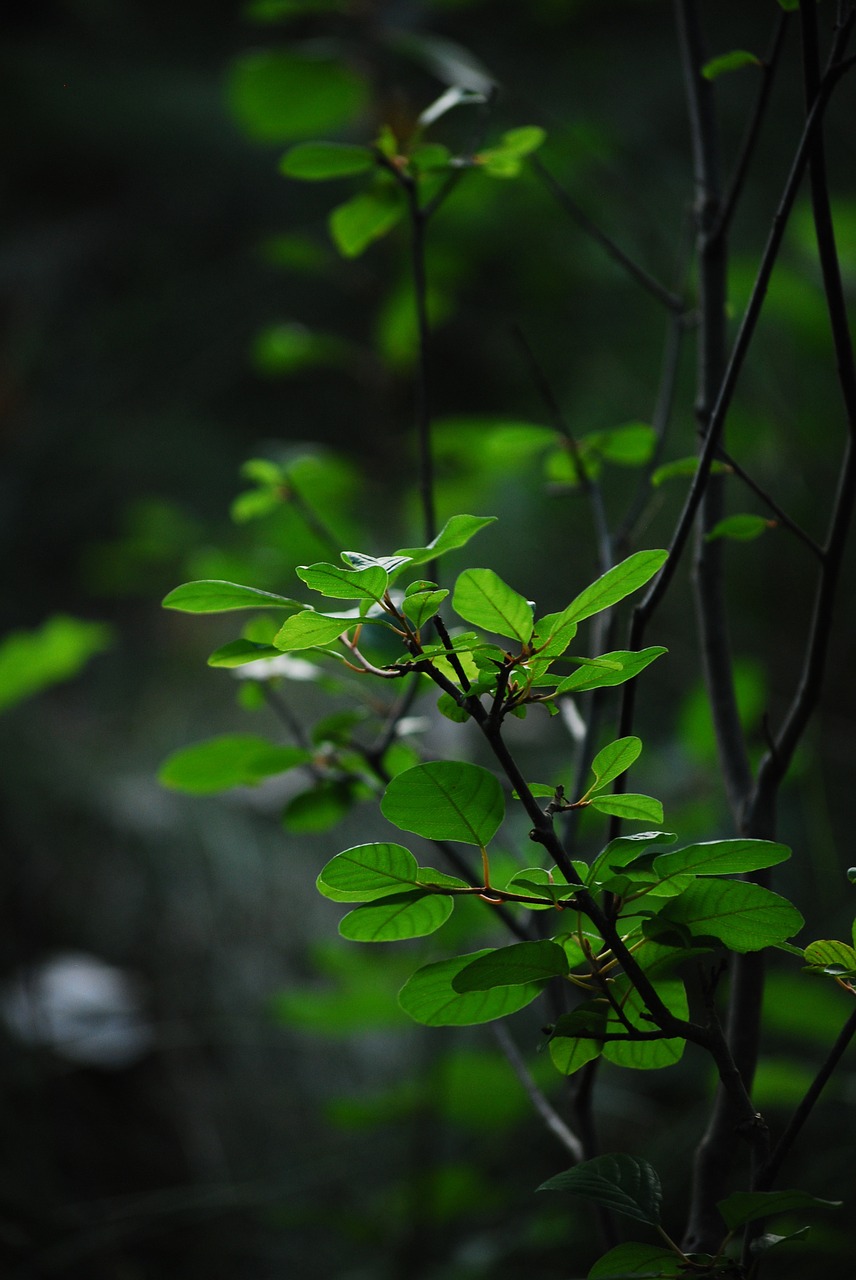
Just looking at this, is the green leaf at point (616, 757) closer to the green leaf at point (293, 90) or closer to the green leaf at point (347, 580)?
the green leaf at point (347, 580)

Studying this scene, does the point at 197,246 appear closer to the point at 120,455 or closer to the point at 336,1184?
the point at 120,455

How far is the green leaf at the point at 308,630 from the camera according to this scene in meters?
0.22

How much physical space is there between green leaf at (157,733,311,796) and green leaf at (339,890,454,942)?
6.3 inches

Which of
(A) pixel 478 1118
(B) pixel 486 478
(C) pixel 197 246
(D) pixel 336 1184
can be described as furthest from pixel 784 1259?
(C) pixel 197 246

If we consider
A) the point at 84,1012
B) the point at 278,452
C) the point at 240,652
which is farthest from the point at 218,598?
the point at 84,1012

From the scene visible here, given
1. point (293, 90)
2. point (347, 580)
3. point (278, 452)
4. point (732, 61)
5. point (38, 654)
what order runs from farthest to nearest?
point (278, 452), point (293, 90), point (38, 654), point (732, 61), point (347, 580)

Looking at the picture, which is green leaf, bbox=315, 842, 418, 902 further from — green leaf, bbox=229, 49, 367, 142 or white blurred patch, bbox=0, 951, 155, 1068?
white blurred patch, bbox=0, 951, 155, 1068

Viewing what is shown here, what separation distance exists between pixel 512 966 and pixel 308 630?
0.32ft

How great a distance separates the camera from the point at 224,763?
1.34ft

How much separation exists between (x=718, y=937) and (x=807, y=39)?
260mm

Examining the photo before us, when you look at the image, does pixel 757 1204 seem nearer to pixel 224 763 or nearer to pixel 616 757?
pixel 616 757

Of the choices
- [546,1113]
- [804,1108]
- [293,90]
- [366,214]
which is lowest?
[546,1113]

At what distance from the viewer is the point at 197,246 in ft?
4.55

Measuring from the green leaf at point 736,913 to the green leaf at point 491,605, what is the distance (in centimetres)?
8
